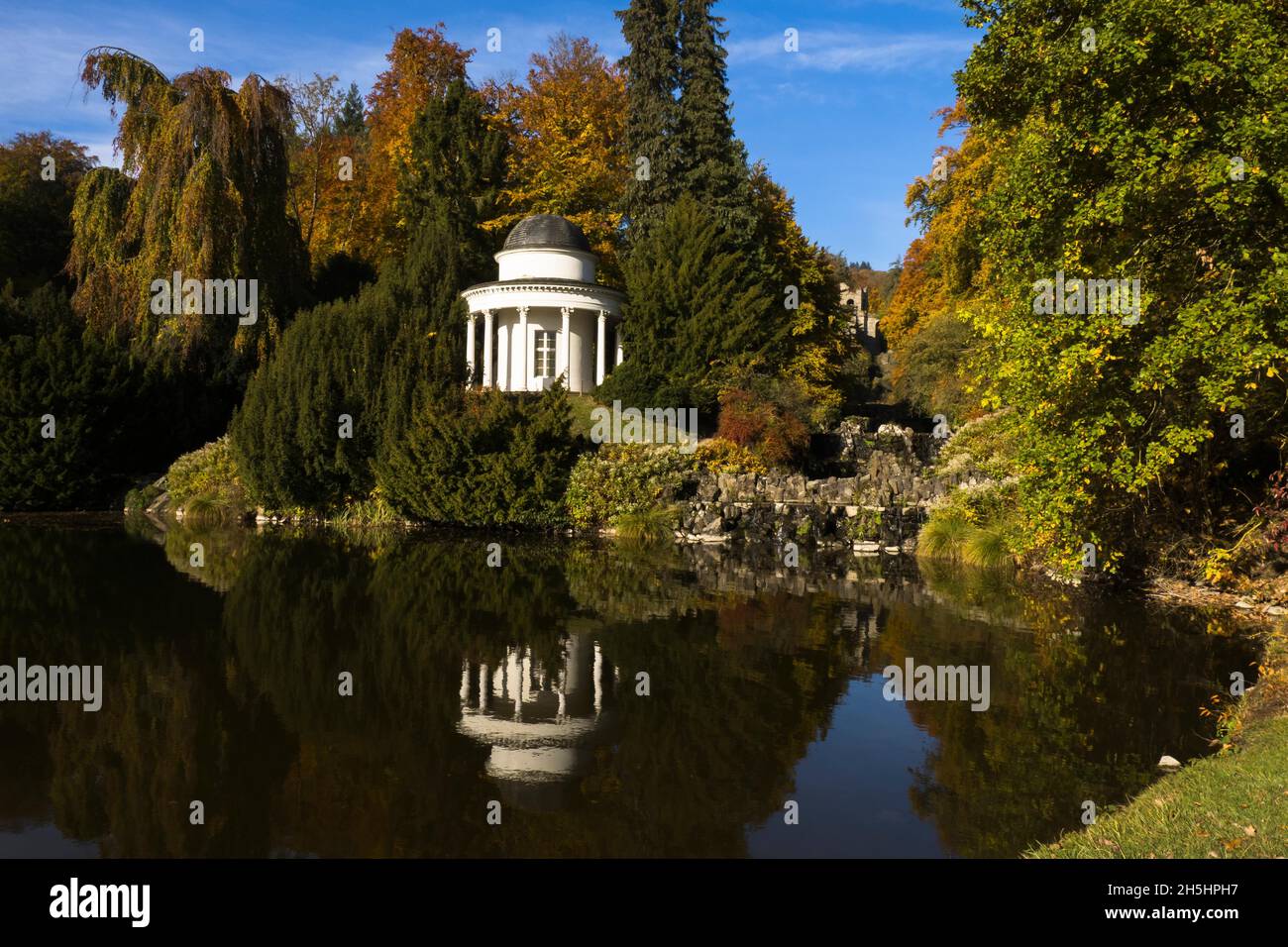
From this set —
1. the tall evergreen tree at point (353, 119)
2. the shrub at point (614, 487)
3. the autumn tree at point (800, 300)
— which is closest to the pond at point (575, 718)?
the shrub at point (614, 487)

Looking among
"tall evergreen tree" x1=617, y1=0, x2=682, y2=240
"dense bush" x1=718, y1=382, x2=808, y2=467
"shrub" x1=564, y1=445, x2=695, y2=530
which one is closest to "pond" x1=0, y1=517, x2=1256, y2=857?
"shrub" x1=564, y1=445, x2=695, y2=530

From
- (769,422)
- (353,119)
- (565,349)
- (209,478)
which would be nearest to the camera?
(769,422)

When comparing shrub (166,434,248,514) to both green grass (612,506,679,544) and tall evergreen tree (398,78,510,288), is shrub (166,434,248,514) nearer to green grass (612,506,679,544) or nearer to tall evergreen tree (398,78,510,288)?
green grass (612,506,679,544)

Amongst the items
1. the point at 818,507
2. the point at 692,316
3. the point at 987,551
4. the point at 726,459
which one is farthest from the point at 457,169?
the point at 987,551

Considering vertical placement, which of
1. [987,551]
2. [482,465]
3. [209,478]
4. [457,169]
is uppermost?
[457,169]

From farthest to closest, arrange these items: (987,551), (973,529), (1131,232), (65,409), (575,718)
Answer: (65,409) < (973,529) < (987,551) < (1131,232) < (575,718)

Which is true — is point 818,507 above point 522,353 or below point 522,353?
below

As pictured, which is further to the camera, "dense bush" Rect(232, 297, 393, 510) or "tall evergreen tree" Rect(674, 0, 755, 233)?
"tall evergreen tree" Rect(674, 0, 755, 233)

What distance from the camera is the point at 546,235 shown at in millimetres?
33281

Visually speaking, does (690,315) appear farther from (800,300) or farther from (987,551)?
(987,551)

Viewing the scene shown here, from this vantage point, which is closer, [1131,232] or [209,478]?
[1131,232]

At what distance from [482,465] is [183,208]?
43.5 feet

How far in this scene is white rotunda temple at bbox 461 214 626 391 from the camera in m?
32.6

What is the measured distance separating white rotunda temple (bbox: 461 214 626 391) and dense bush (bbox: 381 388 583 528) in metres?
7.43
